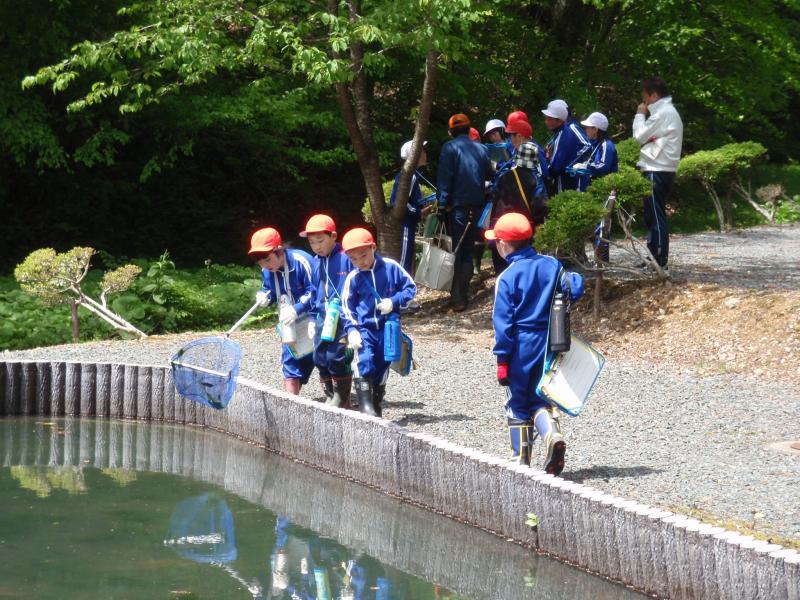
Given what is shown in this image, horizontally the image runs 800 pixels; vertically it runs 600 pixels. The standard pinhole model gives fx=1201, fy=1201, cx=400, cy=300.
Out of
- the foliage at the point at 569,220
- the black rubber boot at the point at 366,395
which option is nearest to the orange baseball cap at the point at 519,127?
the foliage at the point at 569,220

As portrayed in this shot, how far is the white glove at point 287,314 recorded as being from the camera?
9.02 meters

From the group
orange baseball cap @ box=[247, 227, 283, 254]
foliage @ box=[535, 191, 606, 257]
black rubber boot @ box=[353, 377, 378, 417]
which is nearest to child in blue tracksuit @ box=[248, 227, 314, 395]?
orange baseball cap @ box=[247, 227, 283, 254]

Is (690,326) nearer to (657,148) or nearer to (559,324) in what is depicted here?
(657,148)

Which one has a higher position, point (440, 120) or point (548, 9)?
Result: point (548, 9)

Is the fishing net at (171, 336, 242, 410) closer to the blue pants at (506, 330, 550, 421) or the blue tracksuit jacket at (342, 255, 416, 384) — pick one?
the blue tracksuit jacket at (342, 255, 416, 384)

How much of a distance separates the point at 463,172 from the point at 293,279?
4.21 metres

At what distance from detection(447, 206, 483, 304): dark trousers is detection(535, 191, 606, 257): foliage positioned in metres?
1.20

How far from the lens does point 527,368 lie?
7184 mm

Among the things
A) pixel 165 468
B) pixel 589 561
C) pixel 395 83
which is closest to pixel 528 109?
pixel 395 83

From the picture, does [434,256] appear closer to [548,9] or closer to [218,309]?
[218,309]

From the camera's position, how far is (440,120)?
1952 centimetres

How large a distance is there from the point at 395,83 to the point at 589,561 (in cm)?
1288

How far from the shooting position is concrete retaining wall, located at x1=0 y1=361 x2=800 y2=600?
558 cm

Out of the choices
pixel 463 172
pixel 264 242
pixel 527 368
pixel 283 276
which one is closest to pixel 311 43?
→ pixel 463 172
